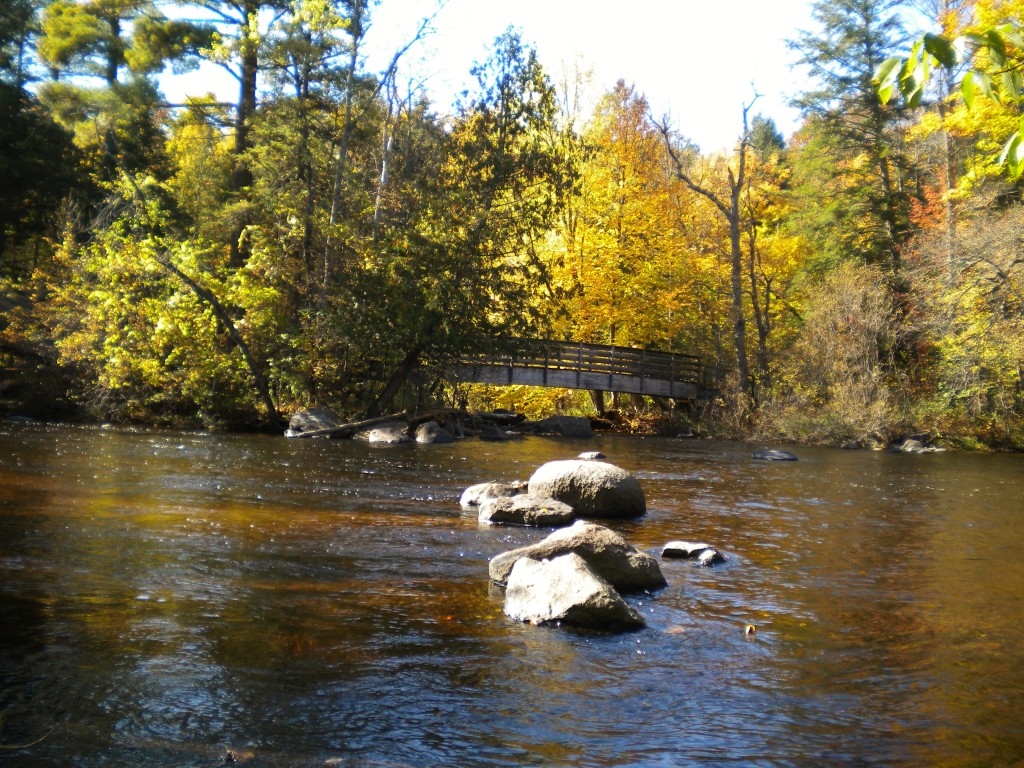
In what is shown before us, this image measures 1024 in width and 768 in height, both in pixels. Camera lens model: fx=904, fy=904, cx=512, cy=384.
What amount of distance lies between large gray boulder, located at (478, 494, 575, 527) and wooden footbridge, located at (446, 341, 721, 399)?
54.2ft

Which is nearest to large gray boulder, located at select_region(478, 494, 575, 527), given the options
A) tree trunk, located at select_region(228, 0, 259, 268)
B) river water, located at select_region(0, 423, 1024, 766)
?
river water, located at select_region(0, 423, 1024, 766)

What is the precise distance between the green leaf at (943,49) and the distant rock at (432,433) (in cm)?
2112

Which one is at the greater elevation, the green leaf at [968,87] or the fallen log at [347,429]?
the green leaf at [968,87]

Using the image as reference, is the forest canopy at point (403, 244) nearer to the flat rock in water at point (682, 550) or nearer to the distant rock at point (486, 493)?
the distant rock at point (486, 493)

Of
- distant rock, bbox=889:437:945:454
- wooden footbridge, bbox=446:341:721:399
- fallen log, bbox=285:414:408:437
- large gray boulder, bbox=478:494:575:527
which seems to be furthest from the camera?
wooden footbridge, bbox=446:341:721:399

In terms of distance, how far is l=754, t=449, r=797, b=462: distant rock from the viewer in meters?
21.5

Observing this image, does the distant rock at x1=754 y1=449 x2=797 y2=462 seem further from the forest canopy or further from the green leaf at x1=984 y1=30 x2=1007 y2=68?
the green leaf at x1=984 y1=30 x2=1007 y2=68

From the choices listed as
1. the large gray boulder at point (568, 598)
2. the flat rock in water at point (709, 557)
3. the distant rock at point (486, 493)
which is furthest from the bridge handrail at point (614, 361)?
the large gray boulder at point (568, 598)

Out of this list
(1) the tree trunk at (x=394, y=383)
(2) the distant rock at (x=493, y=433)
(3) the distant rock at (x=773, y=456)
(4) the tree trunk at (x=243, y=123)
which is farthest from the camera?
(4) the tree trunk at (x=243, y=123)

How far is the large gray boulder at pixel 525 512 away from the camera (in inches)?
427

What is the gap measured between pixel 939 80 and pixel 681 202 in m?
12.3

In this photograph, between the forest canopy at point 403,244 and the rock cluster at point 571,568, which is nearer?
the rock cluster at point 571,568

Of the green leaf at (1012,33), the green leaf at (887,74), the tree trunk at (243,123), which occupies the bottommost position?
the green leaf at (887,74)

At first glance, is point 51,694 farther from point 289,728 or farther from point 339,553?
point 339,553
